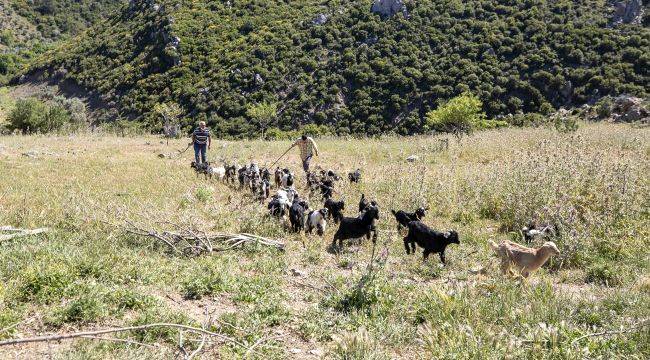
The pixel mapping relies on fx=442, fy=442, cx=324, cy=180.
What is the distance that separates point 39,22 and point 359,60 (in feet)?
213

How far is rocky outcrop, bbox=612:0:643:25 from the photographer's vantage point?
39.3 meters

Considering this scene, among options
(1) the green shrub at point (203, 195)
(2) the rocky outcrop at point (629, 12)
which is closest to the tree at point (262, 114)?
(1) the green shrub at point (203, 195)

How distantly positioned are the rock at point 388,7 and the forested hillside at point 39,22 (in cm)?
5091

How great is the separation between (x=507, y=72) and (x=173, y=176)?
33.1 meters

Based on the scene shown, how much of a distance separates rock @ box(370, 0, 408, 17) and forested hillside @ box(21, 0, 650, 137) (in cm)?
50

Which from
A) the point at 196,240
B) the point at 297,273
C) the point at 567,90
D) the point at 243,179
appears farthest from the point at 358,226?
the point at 567,90

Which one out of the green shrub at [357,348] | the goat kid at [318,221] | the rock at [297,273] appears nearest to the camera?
the green shrub at [357,348]

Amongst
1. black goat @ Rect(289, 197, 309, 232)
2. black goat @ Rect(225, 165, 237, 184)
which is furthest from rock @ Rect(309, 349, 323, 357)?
black goat @ Rect(225, 165, 237, 184)

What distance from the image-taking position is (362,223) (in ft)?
21.9

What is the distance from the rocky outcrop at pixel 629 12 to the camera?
129 feet

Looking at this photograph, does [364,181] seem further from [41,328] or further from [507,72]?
[507,72]

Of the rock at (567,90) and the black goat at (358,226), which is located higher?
the rock at (567,90)

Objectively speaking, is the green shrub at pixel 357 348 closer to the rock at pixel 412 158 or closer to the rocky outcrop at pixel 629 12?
the rock at pixel 412 158

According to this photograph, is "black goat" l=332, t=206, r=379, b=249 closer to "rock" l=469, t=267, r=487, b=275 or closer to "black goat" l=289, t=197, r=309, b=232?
"black goat" l=289, t=197, r=309, b=232
